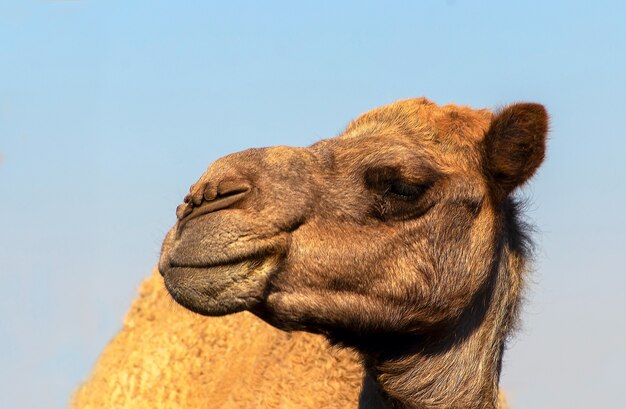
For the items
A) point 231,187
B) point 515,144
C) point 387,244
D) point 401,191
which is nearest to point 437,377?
point 387,244

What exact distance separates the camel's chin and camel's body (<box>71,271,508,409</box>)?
182 centimetres

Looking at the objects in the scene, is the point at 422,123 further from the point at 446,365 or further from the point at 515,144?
A: the point at 446,365

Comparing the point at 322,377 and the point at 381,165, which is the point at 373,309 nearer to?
the point at 381,165

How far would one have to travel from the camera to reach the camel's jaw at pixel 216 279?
542cm

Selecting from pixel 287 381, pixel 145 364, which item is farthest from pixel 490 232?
pixel 145 364

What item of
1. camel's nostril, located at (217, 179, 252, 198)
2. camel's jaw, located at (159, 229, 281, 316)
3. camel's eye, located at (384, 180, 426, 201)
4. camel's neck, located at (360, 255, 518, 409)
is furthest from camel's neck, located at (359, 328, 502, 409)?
camel's nostril, located at (217, 179, 252, 198)

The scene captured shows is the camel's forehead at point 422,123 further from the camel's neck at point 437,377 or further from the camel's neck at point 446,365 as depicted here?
the camel's neck at point 437,377

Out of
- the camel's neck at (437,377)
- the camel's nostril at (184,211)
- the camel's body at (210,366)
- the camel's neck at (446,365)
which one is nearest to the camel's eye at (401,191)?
the camel's neck at (446,365)

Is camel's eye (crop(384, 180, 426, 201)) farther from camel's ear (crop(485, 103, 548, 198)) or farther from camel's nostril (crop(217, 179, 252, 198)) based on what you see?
camel's nostril (crop(217, 179, 252, 198))

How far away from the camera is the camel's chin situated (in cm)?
542

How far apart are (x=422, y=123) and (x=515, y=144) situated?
1.66 feet

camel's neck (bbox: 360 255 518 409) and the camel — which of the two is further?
camel's neck (bbox: 360 255 518 409)

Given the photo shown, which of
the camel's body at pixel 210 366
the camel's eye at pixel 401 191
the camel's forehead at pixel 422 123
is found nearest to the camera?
the camel's eye at pixel 401 191

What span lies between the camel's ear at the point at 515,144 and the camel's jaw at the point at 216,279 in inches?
53.4
